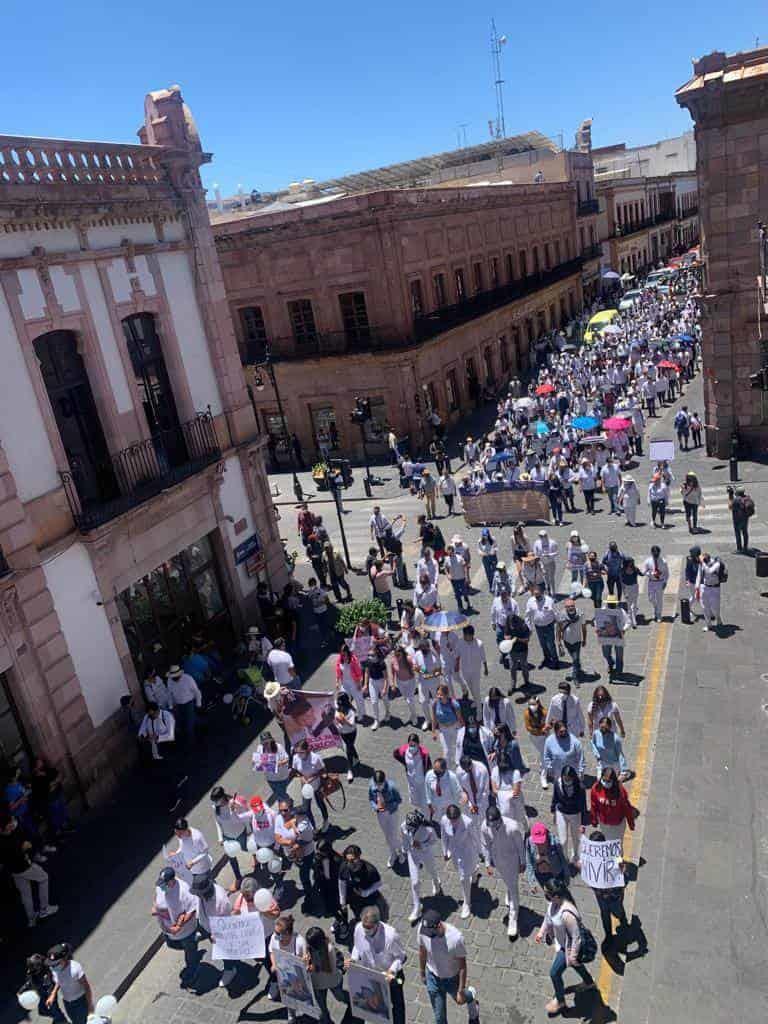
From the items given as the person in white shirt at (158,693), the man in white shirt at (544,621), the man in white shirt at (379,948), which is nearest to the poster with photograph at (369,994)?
the man in white shirt at (379,948)

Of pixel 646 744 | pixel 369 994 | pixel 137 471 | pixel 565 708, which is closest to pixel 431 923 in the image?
pixel 369 994

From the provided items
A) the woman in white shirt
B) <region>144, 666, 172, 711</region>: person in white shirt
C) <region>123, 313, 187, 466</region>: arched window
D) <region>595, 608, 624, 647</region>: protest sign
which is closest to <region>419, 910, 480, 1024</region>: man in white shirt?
the woman in white shirt

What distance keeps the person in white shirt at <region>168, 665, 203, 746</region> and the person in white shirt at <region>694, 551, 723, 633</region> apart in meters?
9.10

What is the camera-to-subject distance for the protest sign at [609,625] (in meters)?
13.0

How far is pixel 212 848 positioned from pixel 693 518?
43.0 ft

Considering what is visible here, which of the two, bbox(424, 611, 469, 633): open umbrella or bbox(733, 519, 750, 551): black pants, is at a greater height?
bbox(424, 611, 469, 633): open umbrella

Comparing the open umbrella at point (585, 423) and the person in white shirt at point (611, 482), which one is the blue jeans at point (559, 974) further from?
the open umbrella at point (585, 423)

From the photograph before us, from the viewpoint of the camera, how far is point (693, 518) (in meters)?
→ 19.1

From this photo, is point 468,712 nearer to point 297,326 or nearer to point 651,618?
point 651,618

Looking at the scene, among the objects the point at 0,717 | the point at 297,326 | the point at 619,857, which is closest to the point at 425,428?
the point at 297,326

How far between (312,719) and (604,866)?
5248 millimetres

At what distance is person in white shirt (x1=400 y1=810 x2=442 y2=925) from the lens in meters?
8.96

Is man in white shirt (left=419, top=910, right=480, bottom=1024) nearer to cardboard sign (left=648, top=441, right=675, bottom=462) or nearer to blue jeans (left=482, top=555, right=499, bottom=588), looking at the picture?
blue jeans (left=482, top=555, right=499, bottom=588)

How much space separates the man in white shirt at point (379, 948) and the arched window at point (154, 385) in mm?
10447
